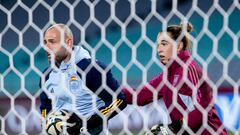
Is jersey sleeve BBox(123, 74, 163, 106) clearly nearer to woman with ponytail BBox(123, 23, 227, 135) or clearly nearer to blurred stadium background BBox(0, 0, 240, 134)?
woman with ponytail BBox(123, 23, 227, 135)

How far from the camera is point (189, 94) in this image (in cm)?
154

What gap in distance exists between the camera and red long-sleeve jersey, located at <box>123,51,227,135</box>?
1516 millimetres

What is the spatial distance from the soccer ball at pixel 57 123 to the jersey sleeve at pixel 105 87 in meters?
0.09

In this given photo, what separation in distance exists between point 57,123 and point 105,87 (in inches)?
5.7

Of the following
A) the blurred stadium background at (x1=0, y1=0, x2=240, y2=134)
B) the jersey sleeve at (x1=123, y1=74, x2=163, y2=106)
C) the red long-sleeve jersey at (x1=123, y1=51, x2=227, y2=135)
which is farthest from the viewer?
the blurred stadium background at (x1=0, y1=0, x2=240, y2=134)

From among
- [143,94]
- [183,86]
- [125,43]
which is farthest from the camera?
[125,43]

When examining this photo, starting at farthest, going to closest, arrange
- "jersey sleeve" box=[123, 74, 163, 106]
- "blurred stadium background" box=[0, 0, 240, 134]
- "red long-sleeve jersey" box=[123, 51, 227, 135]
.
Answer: "blurred stadium background" box=[0, 0, 240, 134] → "jersey sleeve" box=[123, 74, 163, 106] → "red long-sleeve jersey" box=[123, 51, 227, 135]

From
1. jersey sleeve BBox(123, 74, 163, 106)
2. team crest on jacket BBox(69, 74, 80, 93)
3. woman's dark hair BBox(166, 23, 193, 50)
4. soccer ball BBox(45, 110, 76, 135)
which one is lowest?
soccer ball BBox(45, 110, 76, 135)

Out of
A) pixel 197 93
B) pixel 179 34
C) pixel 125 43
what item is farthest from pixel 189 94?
pixel 125 43

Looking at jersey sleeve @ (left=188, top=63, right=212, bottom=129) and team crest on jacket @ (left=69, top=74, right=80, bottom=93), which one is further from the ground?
team crest on jacket @ (left=69, top=74, right=80, bottom=93)

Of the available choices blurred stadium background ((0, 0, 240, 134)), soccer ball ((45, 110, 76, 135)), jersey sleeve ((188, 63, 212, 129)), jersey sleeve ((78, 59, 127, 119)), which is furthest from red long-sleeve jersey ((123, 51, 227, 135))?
blurred stadium background ((0, 0, 240, 134))

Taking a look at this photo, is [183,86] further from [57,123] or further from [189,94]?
[57,123]

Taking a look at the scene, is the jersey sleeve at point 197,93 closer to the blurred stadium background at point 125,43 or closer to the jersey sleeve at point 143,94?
the jersey sleeve at point 143,94

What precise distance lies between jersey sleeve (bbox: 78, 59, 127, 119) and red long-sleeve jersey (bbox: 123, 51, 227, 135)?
0.40ft
